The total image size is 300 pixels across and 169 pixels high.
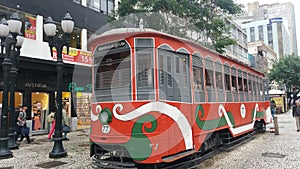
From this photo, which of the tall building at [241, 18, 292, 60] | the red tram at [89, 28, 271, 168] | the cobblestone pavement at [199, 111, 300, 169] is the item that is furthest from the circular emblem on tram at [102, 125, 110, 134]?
the tall building at [241, 18, 292, 60]

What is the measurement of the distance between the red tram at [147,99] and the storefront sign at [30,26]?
28.5 feet

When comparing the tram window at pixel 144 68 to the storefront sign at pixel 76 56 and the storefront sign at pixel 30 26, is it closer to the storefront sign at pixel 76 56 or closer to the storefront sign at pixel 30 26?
the storefront sign at pixel 30 26

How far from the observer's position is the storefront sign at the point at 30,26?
44.8ft

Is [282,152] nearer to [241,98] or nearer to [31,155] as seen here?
[241,98]

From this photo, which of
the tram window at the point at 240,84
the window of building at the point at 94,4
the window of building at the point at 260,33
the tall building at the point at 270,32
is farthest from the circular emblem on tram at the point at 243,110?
the window of building at the point at 260,33

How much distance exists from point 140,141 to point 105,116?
103 centimetres

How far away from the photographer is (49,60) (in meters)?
14.4

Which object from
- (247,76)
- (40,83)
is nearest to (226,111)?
(247,76)

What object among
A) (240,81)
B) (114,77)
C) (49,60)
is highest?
(49,60)

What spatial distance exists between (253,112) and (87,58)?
35.3ft

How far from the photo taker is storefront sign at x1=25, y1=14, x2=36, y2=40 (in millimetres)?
13645

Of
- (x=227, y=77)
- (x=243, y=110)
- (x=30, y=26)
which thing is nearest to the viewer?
(x=227, y=77)

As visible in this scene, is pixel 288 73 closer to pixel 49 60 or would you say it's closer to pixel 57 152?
pixel 49 60

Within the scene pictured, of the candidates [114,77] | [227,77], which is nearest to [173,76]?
[114,77]
